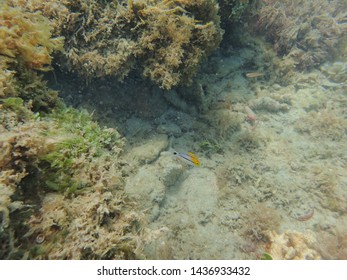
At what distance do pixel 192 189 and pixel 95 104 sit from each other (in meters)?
2.82

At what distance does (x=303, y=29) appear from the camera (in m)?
7.95

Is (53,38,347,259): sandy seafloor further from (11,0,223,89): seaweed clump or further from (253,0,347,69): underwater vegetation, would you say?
(253,0,347,69): underwater vegetation

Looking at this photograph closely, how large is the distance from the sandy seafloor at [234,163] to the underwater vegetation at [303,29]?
1.48 m

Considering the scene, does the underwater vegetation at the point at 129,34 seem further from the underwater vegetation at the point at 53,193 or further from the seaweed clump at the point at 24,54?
the underwater vegetation at the point at 53,193

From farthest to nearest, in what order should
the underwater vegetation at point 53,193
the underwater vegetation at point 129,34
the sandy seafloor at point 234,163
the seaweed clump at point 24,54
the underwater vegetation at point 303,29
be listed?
the underwater vegetation at point 303,29, the underwater vegetation at point 129,34, the sandy seafloor at point 234,163, the seaweed clump at point 24,54, the underwater vegetation at point 53,193

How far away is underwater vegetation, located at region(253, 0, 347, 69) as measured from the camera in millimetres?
7355

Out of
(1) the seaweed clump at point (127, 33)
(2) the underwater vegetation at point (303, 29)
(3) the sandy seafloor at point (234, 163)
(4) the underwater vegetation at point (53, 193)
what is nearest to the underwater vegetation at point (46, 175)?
(4) the underwater vegetation at point (53, 193)

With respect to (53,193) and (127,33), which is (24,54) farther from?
(53,193)

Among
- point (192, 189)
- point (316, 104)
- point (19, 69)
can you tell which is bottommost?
point (192, 189)

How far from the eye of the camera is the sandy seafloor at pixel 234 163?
3.98 meters

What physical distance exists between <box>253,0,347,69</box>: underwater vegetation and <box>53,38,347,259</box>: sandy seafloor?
4.85 ft
